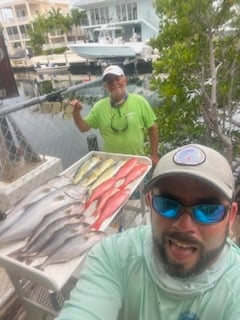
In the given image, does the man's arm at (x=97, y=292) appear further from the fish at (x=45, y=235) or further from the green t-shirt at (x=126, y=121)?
the green t-shirt at (x=126, y=121)

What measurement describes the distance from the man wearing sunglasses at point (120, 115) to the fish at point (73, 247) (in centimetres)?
142

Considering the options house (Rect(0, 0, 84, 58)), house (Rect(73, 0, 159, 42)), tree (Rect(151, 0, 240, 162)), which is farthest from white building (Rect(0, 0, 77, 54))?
tree (Rect(151, 0, 240, 162))

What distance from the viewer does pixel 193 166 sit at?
2.98 feet

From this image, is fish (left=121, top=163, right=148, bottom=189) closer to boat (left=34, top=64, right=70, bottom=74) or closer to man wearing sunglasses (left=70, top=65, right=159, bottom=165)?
man wearing sunglasses (left=70, top=65, right=159, bottom=165)

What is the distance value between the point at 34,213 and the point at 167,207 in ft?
3.07

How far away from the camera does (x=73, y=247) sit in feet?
4.26

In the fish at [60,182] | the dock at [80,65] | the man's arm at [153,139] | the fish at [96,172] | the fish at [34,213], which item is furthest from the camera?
the dock at [80,65]

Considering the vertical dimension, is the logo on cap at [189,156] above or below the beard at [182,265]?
above

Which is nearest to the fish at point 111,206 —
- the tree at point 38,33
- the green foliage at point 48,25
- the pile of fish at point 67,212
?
the pile of fish at point 67,212

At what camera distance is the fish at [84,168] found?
1.93m

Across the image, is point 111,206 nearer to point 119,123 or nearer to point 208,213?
point 208,213

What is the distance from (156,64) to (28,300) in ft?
8.60

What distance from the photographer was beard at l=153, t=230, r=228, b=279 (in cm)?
88

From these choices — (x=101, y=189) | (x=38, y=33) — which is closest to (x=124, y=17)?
(x=38, y=33)
